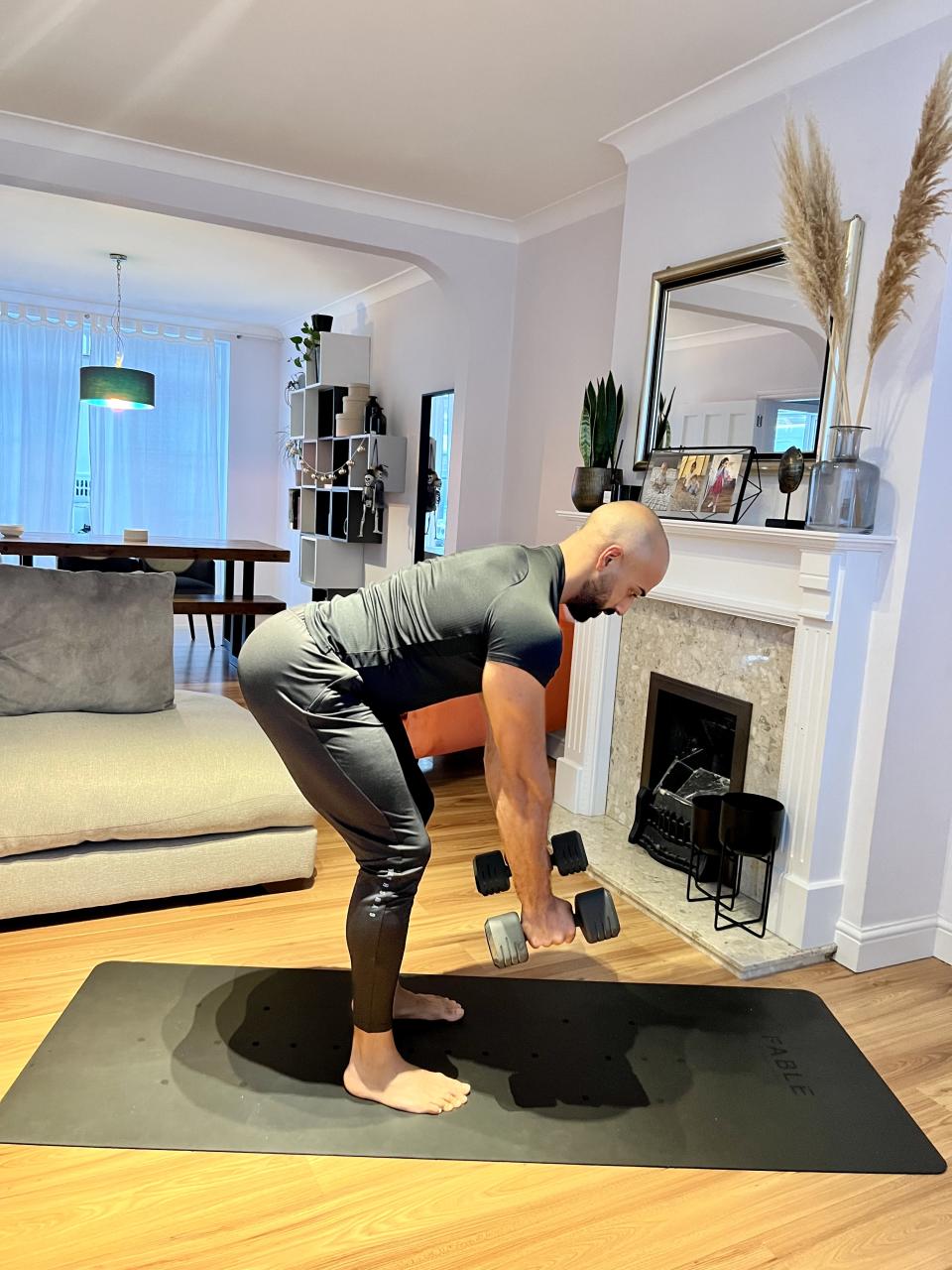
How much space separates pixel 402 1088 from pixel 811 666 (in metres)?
1.44

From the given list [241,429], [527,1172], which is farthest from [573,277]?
[241,429]

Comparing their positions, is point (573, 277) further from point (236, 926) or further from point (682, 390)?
point (236, 926)

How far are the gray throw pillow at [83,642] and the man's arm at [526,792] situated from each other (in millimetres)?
1669

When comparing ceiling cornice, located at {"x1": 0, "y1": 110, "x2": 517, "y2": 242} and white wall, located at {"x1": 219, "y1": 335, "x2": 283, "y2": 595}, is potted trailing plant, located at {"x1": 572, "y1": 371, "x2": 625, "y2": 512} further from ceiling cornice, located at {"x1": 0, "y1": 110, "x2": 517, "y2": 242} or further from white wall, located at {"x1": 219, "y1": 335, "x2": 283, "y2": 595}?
white wall, located at {"x1": 219, "y1": 335, "x2": 283, "y2": 595}

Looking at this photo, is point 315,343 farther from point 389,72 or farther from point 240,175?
point 389,72

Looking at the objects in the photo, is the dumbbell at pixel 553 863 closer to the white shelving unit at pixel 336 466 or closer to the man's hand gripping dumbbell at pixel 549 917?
the man's hand gripping dumbbell at pixel 549 917

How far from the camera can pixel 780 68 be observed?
265 centimetres

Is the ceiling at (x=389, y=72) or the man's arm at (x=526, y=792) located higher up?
the ceiling at (x=389, y=72)

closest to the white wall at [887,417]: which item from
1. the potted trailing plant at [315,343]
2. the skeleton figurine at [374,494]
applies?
the skeleton figurine at [374,494]

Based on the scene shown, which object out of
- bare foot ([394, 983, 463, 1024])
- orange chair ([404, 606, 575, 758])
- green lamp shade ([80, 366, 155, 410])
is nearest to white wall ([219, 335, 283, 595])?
green lamp shade ([80, 366, 155, 410])

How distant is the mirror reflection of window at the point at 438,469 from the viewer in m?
5.09

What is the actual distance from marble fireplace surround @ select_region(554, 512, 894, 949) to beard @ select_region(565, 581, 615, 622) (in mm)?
887

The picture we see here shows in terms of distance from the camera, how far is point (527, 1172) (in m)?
1.68

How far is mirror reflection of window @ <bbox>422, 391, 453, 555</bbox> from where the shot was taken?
5086 millimetres
